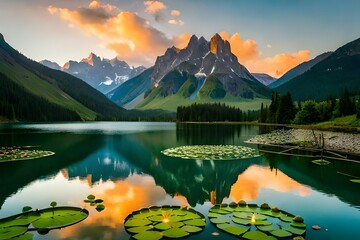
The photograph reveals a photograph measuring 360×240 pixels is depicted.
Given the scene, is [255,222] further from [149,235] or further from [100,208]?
[100,208]

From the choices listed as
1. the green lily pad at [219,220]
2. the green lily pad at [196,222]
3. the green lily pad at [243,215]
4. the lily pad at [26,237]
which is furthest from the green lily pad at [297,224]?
the lily pad at [26,237]

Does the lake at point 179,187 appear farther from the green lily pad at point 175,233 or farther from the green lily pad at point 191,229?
the green lily pad at point 175,233

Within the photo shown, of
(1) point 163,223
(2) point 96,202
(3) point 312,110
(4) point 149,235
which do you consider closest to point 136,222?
(1) point 163,223

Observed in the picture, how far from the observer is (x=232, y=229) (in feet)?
62.5

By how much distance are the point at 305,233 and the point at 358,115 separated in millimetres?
98701

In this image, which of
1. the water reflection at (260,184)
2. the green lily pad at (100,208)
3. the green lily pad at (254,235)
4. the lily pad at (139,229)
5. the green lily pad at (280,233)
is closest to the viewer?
the green lily pad at (254,235)

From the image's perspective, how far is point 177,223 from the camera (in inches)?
786

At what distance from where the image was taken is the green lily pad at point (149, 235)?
57.7 feet

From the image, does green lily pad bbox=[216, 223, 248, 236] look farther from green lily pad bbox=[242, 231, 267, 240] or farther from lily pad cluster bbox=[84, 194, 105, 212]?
lily pad cluster bbox=[84, 194, 105, 212]

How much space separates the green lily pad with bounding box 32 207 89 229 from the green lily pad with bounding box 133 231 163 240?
592 centimetres

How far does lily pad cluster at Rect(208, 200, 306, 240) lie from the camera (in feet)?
60.3

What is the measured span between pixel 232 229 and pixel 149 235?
5.48 meters

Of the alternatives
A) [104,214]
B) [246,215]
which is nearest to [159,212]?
[104,214]

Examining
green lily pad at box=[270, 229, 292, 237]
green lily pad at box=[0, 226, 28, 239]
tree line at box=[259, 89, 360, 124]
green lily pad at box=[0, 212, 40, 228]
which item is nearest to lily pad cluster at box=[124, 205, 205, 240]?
green lily pad at box=[270, 229, 292, 237]
